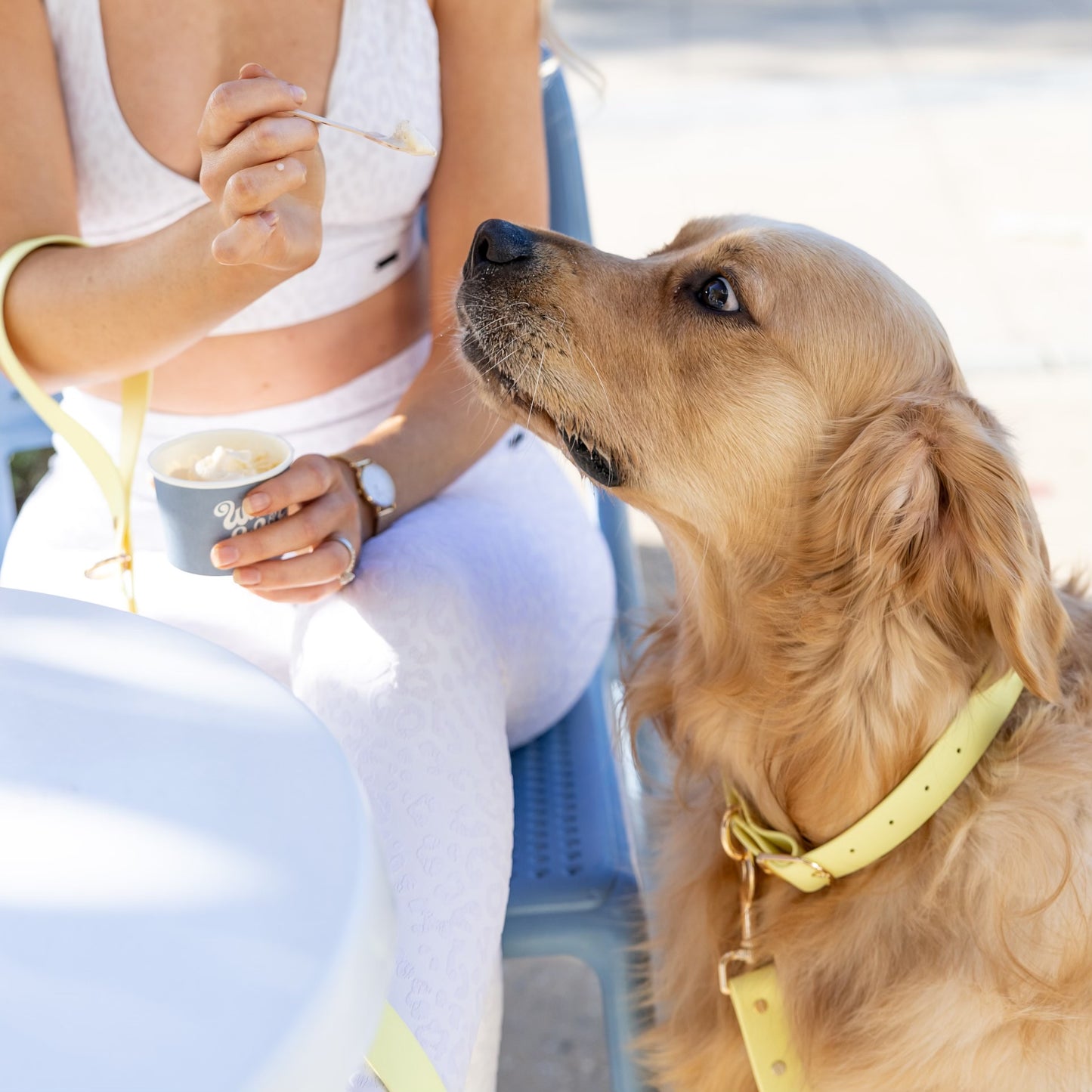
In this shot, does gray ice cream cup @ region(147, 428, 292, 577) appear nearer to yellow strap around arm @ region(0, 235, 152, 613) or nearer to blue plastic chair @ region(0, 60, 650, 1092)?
yellow strap around arm @ region(0, 235, 152, 613)

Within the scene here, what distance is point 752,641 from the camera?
1452mm

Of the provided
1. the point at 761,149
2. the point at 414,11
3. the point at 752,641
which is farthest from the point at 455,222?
the point at 761,149

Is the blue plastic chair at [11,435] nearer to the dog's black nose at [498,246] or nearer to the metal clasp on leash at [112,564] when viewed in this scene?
the metal clasp on leash at [112,564]

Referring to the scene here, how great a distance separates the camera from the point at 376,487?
1461 mm

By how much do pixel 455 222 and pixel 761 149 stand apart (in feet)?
13.7

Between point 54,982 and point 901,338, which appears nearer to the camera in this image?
point 54,982

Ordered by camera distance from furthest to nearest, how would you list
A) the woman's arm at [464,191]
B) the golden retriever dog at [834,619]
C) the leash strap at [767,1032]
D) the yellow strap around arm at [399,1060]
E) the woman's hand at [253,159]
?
the woman's arm at [464,191]
the leash strap at [767,1032]
the golden retriever dog at [834,619]
the woman's hand at [253,159]
the yellow strap around arm at [399,1060]

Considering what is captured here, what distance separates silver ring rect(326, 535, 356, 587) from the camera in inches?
53.3

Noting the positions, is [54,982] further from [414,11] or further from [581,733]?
[414,11]

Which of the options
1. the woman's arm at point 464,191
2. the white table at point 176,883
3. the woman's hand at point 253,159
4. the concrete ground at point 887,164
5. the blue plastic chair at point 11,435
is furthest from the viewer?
the concrete ground at point 887,164

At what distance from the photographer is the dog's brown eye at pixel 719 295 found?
1452 millimetres

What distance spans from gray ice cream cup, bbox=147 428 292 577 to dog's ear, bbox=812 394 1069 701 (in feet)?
2.06

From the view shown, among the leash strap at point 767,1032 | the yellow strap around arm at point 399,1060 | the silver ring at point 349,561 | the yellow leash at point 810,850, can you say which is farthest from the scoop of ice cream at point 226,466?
the leash strap at point 767,1032

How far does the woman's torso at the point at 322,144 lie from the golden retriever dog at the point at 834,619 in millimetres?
256
